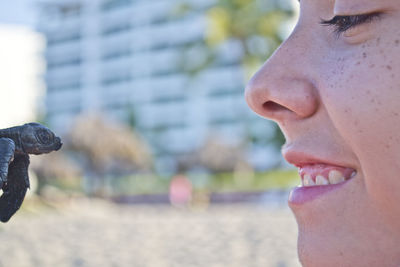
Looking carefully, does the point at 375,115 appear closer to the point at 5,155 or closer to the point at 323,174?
the point at 323,174

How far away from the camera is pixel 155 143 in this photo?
242 ft

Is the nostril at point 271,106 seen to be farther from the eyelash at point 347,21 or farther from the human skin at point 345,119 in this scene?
the eyelash at point 347,21

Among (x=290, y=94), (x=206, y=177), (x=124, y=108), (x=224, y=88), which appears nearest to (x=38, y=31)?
(x=124, y=108)

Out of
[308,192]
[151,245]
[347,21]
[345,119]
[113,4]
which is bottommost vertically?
[151,245]

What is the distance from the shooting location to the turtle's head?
113 centimetres

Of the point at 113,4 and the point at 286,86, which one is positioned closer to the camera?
the point at 286,86

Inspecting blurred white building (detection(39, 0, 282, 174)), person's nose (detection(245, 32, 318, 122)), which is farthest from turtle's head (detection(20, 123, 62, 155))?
blurred white building (detection(39, 0, 282, 174))

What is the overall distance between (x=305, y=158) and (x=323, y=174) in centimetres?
5

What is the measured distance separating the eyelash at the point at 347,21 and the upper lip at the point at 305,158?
0.71 feet

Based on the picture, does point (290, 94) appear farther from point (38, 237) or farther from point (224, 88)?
point (224, 88)

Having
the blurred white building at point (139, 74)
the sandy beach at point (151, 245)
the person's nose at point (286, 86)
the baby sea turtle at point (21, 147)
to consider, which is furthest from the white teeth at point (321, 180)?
the blurred white building at point (139, 74)

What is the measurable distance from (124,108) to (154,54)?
746cm

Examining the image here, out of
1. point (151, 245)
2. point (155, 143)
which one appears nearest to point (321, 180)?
point (151, 245)

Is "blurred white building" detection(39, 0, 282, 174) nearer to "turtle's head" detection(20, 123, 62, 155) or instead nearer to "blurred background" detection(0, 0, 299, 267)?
"blurred background" detection(0, 0, 299, 267)
